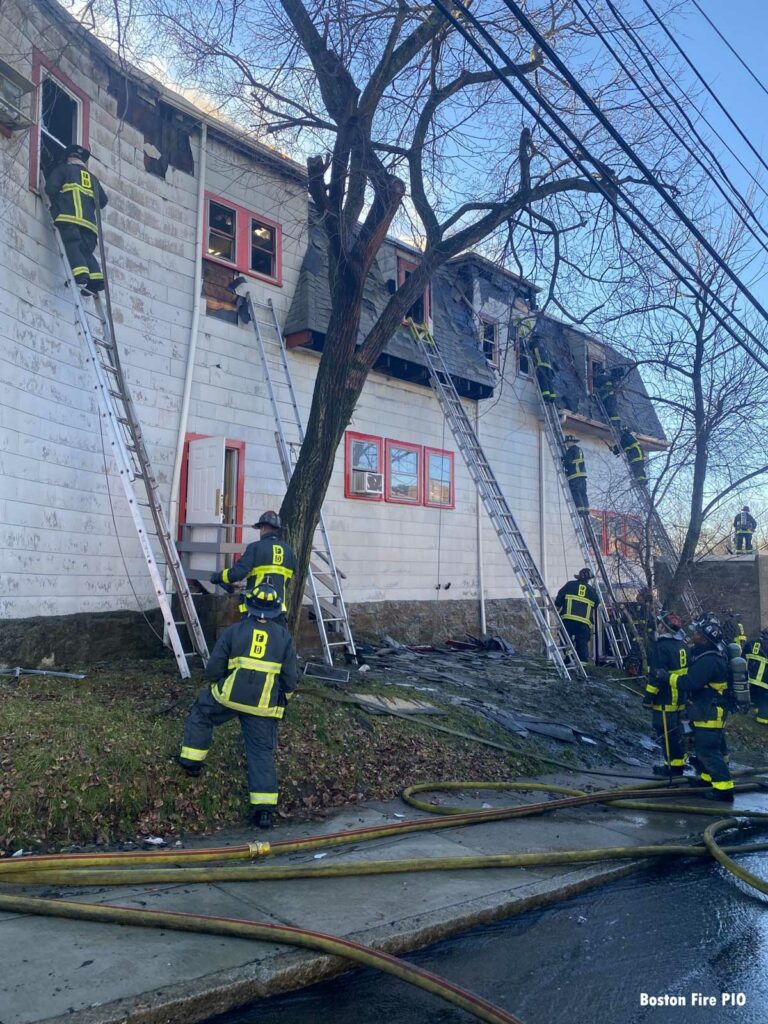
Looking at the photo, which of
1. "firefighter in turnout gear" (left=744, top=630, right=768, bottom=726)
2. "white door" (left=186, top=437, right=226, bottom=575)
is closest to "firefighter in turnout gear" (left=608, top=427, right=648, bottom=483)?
"firefighter in turnout gear" (left=744, top=630, right=768, bottom=726)

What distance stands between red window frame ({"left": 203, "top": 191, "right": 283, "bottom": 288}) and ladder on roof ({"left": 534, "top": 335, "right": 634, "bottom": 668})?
23.4ft

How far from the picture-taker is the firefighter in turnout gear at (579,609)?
13.5 meters

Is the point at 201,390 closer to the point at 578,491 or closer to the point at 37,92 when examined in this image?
the point at 37,92

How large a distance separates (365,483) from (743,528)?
36.6 ft

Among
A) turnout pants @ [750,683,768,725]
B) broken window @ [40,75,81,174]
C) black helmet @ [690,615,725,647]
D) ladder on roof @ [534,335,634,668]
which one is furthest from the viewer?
ladder on roof @ [534,335,634,668]

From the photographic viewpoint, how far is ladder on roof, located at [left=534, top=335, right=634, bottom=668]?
14.7 m

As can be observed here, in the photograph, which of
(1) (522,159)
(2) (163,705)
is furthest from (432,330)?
(2) (163,705)

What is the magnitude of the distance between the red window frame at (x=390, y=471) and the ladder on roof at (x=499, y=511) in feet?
3.08

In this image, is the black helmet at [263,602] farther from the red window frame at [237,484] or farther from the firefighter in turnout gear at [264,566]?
the red window frame at [237,484]

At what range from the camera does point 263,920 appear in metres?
4.04

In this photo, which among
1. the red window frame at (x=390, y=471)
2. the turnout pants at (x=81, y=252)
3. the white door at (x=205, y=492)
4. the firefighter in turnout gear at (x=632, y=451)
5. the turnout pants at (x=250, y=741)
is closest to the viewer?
the turnout pants at (x=250, y=741)

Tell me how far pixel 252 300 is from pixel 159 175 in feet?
6.59

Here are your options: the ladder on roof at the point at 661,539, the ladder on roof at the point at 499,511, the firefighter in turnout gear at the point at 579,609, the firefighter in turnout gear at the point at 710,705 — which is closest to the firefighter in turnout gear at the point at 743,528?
the ladder on roof at the point at 661,539

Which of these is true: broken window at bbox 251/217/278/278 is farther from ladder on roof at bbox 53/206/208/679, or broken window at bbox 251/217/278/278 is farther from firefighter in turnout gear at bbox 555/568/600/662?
firefighter in turnout gear at bbox 555/568/600/662
